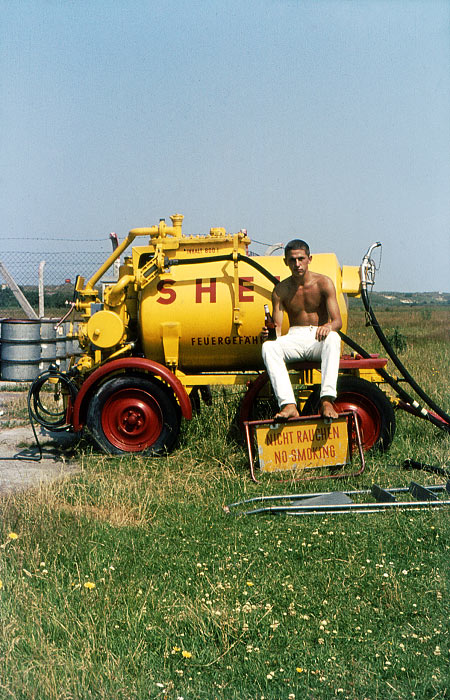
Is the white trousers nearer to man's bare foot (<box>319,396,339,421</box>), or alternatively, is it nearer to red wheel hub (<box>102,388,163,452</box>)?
man's bare foot (<box>319,396,339,421</box>)

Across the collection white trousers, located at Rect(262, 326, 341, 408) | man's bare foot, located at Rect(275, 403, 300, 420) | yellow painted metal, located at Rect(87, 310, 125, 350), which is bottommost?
man's bare foot, located at Rect(275, 403, 300, 420)

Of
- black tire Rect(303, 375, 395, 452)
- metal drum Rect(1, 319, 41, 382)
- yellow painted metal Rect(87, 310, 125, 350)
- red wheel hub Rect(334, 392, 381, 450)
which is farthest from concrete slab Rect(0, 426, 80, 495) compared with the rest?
red wheel hub Rect(334, 392, 381, 450)

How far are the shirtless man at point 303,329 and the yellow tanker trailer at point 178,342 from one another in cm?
42

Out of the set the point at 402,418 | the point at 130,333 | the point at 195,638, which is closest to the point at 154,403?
the point at 130,333

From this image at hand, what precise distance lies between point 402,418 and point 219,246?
8.98 ft

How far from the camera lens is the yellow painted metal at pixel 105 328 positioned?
7102 mm

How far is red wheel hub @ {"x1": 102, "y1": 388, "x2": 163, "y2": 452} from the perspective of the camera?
693 cm

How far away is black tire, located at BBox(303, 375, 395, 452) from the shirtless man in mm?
436

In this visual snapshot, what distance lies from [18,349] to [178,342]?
4281mm

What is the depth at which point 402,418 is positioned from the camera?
7.87 m

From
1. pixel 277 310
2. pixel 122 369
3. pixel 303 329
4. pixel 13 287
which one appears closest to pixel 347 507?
pixel 303 329

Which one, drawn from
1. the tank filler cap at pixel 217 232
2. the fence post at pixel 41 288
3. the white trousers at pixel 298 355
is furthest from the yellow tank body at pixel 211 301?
the fence post at pixel 41 288

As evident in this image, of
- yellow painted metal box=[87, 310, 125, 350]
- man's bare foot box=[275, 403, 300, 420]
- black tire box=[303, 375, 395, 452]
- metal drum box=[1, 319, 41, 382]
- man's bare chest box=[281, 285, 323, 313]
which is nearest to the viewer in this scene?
man's bare foot box=[275, 403, 300, 420]

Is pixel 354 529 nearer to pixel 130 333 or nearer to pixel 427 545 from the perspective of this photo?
pixel 427 545
